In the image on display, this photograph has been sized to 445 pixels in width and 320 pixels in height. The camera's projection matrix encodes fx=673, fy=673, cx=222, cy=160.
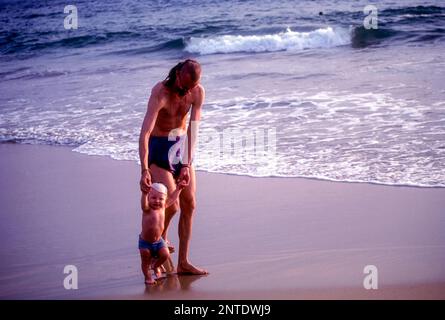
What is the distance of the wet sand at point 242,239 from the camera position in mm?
4262

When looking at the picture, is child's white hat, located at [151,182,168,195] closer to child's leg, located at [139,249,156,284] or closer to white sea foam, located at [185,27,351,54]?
child's leg, located at [139,249,156,284]

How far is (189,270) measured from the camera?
452 cm

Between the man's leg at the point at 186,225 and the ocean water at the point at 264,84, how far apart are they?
225cm

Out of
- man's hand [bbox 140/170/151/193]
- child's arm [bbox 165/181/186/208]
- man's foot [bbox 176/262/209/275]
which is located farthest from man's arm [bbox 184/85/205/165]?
man's foot [bbox 176/262/209/275]

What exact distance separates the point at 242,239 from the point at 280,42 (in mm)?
13595

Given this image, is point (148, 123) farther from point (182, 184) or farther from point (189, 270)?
point (189, 270)

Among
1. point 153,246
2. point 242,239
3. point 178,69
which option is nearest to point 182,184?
point 153,246

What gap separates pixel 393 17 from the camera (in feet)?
64.1

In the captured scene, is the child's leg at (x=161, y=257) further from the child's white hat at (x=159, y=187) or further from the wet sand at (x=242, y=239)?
the child's white hat at (x=159, y=187)

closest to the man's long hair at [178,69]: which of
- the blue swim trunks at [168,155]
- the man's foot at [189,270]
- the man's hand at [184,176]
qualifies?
the blue swim trunks at [168,155]

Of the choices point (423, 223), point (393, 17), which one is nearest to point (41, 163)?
point (423, 223)

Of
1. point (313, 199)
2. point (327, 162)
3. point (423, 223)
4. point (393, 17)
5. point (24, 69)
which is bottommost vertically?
point (423, 223)

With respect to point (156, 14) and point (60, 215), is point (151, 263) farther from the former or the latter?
point (156, 14)

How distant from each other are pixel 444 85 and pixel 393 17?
32.5 ft
